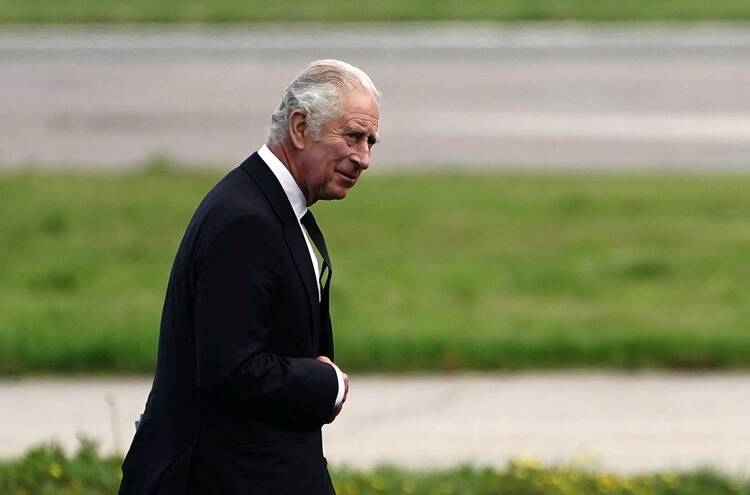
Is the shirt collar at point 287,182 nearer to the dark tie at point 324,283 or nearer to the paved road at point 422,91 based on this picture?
the dark tie at point 324,283

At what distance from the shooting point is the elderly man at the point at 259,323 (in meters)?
3.24

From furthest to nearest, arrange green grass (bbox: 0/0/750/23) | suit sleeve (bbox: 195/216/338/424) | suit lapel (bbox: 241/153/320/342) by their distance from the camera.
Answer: green grass (bbox: 0/0/750/23), suit lapel (bbox: 241/153/320/342), suit sleeve (bbox: 195/216/338/424)

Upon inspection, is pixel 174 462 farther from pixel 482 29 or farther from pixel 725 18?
pixel 725 18

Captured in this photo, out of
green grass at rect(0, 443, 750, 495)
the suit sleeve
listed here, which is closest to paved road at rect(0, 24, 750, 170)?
green grass at rect(0, 443, 750, 495)

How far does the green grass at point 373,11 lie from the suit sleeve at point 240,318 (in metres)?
16.9

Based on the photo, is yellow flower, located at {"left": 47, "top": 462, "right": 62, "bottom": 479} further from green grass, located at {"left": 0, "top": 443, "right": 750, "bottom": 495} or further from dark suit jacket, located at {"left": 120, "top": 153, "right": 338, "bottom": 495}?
dark suit jacket, located at {"left": 120, "top": 153, "right": 338, "bottom": 495}

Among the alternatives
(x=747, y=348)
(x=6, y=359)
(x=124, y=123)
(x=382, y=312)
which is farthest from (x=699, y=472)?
(x=124, y=123)

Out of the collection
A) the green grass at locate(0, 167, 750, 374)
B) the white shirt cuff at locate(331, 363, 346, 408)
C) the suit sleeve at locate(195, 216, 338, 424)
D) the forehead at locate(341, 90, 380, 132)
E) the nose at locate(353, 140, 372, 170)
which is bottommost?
the green grass at locate(0, 167, 750, 374)

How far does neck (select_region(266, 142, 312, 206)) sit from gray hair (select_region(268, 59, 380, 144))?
0.06 meters

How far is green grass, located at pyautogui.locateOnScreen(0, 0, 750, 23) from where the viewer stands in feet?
65.8

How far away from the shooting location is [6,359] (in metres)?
7.48

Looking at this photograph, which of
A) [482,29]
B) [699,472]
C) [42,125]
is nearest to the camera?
[699,472]

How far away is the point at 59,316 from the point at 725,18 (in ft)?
45.3

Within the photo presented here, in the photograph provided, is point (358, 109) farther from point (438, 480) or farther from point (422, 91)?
point (422, 91)
